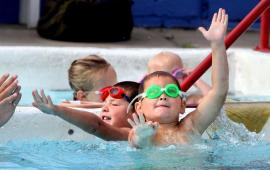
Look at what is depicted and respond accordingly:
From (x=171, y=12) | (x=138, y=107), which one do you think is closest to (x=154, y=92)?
(x=138, y=107)

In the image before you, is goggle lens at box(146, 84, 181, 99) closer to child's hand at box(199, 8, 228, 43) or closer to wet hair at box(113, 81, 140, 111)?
child's hand at box(199, 8, 228, 43)

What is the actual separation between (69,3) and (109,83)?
2.63 m

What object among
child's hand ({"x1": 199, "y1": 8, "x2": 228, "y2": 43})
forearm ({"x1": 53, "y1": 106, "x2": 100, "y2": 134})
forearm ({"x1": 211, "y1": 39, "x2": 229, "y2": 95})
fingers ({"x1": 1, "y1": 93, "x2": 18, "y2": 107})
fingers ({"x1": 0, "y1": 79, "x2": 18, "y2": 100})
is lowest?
forearm ({"x1": 53, "y1": 106, "x2": 100, "y2": 134})

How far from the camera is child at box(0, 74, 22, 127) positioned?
436 centimetres

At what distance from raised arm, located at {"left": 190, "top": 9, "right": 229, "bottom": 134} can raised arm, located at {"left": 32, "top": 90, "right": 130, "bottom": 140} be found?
44cm

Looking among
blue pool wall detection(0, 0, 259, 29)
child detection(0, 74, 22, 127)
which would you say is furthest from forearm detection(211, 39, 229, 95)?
blue pool wall detection(0, 0, 259, 29)

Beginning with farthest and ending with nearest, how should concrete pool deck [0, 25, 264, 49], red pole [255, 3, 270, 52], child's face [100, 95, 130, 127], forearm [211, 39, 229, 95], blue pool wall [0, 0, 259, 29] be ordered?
blue pool wall [0, 0, 259, 29] < concrete pool deck [0, 25, 264, 49] < red pole [255, 3, 270, 52] < child's face [100, 95, 130, 127] < forearm [211, 39, 229, 95]

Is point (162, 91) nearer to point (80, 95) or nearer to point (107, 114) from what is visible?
point (107, 114)

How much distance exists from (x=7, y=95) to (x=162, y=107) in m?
0.81

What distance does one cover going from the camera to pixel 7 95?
4.39 m

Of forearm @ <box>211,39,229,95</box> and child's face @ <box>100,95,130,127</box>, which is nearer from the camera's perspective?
forearm @ <box>211,39,229,95</box>

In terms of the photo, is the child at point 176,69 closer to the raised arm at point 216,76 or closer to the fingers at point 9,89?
the raised arm at point 216,76

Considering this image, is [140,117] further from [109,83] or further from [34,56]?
[34,56]

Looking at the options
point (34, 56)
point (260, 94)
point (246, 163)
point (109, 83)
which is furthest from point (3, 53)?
point (246, 163)
